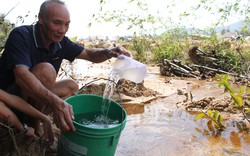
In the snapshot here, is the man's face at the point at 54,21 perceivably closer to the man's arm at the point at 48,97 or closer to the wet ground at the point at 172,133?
the man's arm at the point at 48,97

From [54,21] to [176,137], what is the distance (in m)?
1.72

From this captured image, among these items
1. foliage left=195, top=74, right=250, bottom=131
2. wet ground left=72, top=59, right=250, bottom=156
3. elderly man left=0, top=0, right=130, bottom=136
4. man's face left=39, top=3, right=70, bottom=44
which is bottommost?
wet ground left=72, top=59, right=250, bottom=156

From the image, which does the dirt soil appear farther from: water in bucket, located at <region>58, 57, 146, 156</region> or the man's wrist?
the man's wrist

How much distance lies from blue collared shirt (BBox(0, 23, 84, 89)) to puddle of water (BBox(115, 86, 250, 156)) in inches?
41.5

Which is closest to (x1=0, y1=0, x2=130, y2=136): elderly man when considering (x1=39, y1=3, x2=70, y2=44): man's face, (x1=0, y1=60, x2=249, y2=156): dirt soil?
(x1=39, y1=3, x2=70, y2=44): man's face

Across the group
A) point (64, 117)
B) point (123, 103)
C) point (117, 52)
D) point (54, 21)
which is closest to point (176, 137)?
point (117, 52)

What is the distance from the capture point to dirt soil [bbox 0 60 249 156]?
5.92 feet

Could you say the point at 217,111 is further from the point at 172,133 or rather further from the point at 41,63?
the point at 41,63

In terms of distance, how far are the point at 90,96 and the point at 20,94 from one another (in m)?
0.52

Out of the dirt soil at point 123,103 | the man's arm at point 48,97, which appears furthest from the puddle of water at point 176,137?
the man's arm at point 48,97

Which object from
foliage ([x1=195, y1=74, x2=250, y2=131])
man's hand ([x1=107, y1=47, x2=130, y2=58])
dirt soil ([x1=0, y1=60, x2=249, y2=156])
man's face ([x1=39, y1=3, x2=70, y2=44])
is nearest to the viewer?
dirt soil ([x1=0, y1=60, x2=249, y2=156])

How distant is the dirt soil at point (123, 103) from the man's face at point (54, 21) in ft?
1.60

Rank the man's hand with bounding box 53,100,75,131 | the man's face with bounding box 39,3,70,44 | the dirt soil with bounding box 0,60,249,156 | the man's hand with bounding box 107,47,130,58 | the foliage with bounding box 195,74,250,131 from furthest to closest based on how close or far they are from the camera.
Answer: the foliage with bounding box 195,74,250,131, the man's hand with bounding box 107,47,130,58, the man's face with bounding box 39,3,70,44, the dirt soil with bounding box 0,60,249,156, the man's hand with bounding box 53,100,75,131

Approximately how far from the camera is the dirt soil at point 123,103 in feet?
5.92
